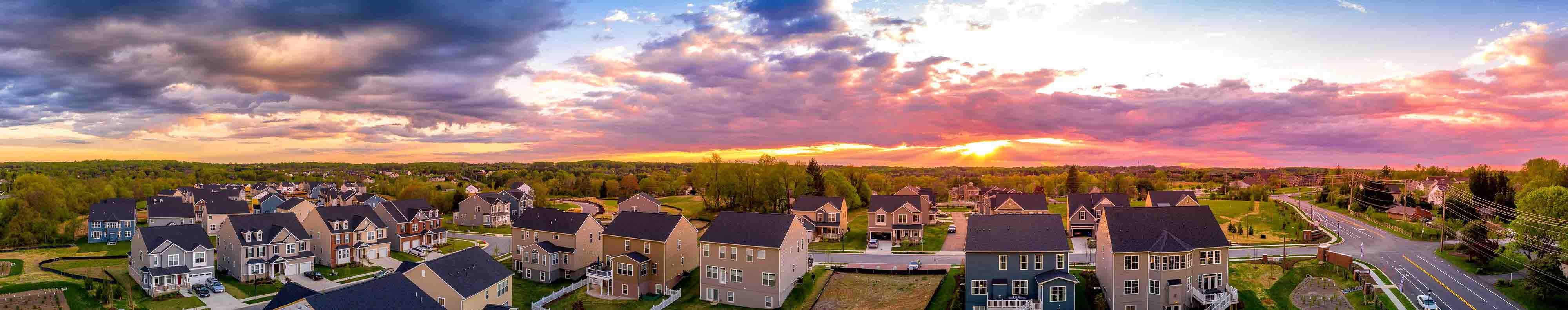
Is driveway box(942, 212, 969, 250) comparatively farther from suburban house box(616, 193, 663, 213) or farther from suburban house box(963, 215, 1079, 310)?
suburban house box(616, 193, 663, 213)

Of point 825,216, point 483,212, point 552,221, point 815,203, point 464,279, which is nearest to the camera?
point 464,279

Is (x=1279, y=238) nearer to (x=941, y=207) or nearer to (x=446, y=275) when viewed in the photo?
(x=941, y=207)

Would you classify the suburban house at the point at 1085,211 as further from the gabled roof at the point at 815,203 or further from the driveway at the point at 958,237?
the gabled roof at the point at 815,203

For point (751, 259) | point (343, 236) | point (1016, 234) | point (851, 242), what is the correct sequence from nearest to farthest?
point (1016, 234), point (751, 259), point (343, 236), point (851, 242)

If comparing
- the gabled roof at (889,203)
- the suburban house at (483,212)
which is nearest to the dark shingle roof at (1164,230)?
the gabled roof at (889,203)

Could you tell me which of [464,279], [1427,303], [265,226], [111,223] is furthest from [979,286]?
[111,223]

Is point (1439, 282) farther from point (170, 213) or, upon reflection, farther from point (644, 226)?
point (170, 213)

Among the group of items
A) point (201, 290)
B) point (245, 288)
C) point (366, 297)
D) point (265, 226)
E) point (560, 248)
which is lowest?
point (245, 288)

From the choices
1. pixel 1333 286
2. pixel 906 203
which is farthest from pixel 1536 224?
pixel 906 203

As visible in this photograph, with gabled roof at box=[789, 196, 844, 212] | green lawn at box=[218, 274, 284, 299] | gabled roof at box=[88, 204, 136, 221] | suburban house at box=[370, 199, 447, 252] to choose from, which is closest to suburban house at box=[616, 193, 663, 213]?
suburban house at box=[370, 199, 447, 252]
